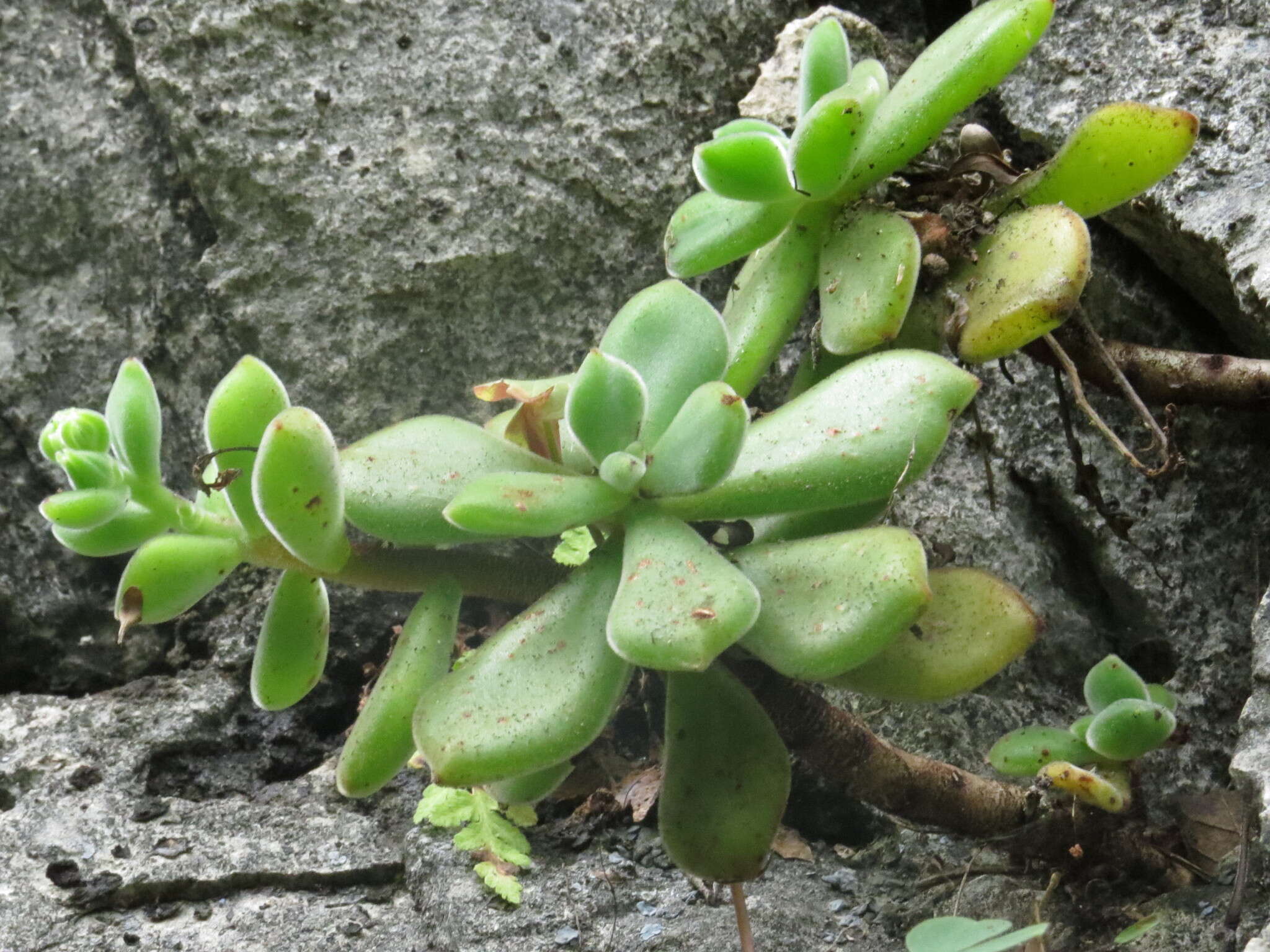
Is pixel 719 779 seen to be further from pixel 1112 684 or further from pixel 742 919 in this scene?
pixel 1112 684

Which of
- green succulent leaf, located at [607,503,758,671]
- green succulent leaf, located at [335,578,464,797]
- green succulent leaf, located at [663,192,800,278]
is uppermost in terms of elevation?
green succulent leaf, located at [663,192,800,278]

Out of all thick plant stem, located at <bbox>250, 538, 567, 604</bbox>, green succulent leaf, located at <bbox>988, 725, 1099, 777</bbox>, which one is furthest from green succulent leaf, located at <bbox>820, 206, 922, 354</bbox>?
green succulent leaf, located at <bbox>988, 725, 1099, 777</bbox>

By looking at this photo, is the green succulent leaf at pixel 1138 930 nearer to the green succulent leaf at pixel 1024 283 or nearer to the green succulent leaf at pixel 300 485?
the green succulent leaf at pixel 1024 283

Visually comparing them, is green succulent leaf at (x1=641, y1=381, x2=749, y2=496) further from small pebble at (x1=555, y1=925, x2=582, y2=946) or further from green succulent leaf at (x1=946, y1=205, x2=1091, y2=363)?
small pebble at (x1=555, y1=925, x2=582, y2=946)

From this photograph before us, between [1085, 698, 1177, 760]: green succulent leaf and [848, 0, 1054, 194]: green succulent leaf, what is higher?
[848, 0, 1054, 194]: green succulent leaf

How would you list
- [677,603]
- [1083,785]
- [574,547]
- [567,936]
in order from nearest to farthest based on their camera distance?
[677,603]
[1083,785]
[567,936]
[574,547]

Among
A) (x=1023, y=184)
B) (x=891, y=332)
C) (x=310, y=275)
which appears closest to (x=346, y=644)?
(x=310, y=275)

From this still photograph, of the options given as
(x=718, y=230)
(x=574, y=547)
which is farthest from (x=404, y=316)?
(x=718, y=230)

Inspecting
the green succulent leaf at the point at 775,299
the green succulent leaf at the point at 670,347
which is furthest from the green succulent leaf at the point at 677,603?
the green succulent leaf at the point at 775,299
